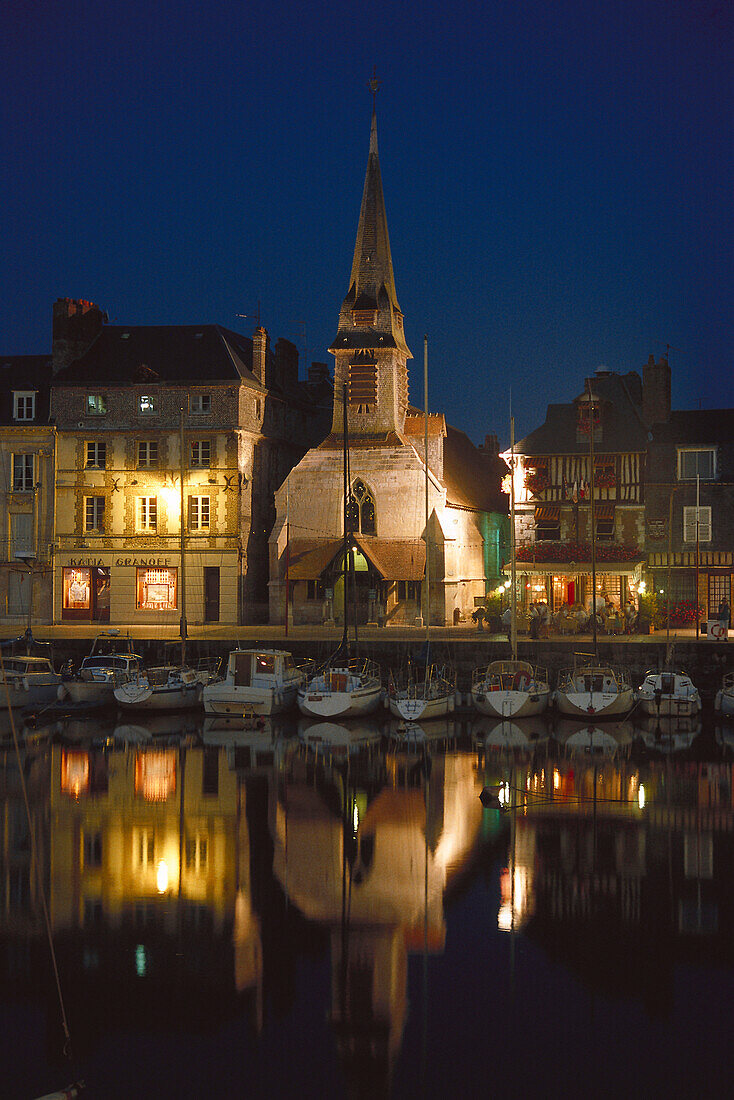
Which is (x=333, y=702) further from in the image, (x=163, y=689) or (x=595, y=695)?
(x=595, y=695)

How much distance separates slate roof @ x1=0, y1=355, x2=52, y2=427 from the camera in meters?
52.3

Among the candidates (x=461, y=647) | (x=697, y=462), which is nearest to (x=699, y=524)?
(x=697, y=462)

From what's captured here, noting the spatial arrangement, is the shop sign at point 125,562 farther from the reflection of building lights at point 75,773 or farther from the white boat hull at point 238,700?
the reflection of building lights at point 75,773

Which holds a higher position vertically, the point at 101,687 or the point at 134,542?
the point at 134,542

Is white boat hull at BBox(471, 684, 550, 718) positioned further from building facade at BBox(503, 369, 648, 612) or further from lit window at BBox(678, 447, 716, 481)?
lit window at BBox(678, 447, 716, 481)

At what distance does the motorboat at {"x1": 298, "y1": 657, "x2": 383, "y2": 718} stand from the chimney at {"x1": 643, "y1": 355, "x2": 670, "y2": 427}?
20.2 meters

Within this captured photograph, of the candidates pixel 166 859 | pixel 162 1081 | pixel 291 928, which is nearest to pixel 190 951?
pixel 291 928

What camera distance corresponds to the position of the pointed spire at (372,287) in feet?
168

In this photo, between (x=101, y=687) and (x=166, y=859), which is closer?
(x=166, y=859)

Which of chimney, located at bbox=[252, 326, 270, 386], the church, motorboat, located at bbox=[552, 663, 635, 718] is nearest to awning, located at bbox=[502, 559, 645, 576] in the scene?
the church

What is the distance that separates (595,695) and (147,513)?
24.0 metres

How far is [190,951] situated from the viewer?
16266 mm

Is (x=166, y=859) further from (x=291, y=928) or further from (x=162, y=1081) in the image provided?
(x=162, y=1081)

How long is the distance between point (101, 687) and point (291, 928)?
73.7ft
